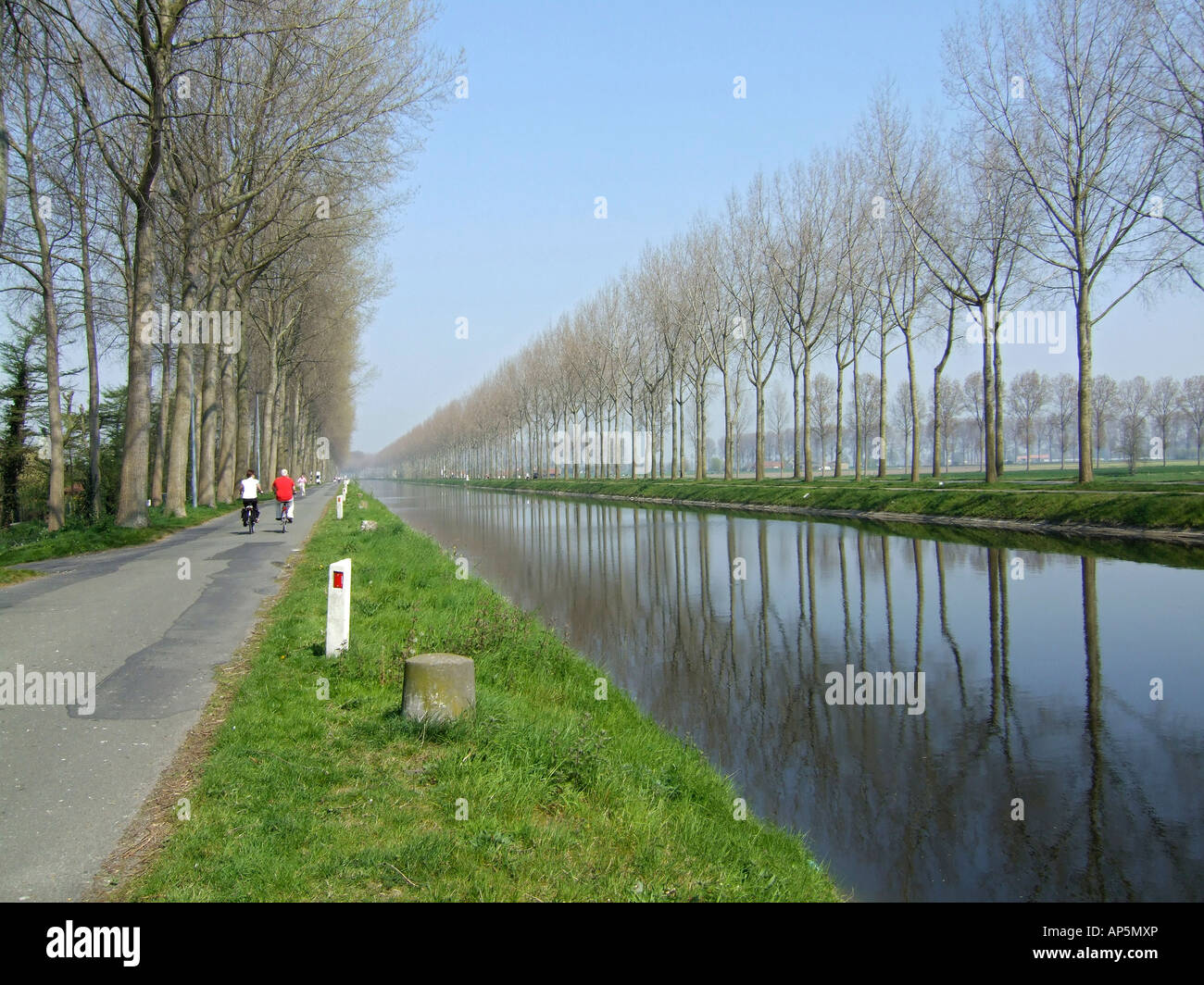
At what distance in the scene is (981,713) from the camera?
26.8 feet

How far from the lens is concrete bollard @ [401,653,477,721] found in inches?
255

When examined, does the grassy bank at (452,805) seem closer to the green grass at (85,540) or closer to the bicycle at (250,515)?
the green grass at (85,540)

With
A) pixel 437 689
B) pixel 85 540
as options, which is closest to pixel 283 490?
pixel 85 540

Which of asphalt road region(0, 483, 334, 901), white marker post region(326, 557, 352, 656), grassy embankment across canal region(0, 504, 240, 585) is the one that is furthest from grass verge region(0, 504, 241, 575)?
white marker post region(326, 557, 352, 656)

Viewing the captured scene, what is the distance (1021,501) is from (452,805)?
25.9 m

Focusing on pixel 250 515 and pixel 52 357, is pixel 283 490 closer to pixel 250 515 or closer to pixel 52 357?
pixel 250 515

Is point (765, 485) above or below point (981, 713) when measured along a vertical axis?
above

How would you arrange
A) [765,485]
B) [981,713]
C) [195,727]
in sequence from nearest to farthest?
1. [195,727]
2. [981,713]
3. [765,485]

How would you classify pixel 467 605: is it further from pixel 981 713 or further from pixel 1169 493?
pixel 1169 493

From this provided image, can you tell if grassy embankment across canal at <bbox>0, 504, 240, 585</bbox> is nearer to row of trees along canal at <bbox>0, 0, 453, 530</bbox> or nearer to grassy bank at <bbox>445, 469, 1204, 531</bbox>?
row of trees along canal at <bbox>0, 0, 453, 530</bbox>

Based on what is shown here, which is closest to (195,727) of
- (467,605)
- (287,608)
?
(287,608)

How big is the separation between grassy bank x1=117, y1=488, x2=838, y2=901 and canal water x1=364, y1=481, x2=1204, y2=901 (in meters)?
0.82
